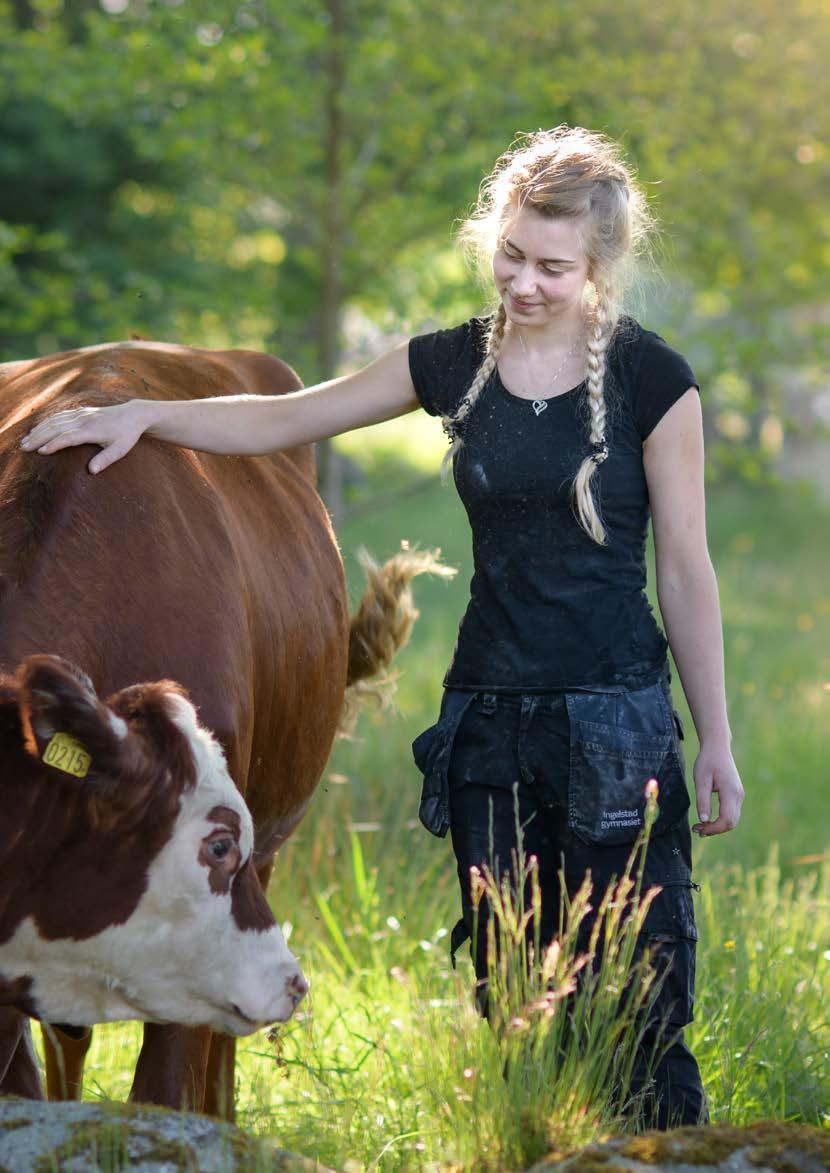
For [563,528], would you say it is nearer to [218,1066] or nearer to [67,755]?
[67,755]

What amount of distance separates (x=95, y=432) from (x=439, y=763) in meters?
1.02

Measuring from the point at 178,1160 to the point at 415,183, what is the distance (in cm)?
697

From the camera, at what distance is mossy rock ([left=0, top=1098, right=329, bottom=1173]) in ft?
8.23

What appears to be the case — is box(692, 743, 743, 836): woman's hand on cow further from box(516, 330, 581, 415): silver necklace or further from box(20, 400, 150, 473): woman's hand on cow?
box(20, 400, 150, 473): woman's hand on cow

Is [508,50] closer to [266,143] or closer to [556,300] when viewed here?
[266,143]

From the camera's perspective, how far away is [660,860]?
11.5 ft

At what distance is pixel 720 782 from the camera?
3.39m

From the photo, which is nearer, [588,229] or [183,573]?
[183,573]

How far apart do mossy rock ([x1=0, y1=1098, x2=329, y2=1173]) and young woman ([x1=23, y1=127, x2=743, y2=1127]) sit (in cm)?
94

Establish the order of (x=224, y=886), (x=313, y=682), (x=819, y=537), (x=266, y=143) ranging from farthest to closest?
(x=819, y=537) < (x=266, y=143) < (x=313, y=682) < (x=224, y=886)


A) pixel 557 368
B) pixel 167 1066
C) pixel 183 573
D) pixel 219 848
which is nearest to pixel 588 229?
pixel 557 368

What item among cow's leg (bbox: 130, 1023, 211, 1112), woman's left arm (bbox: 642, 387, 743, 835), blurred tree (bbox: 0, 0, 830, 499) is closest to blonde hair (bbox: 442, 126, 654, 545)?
woman's left arm (bbox: 642, 387, 743, 835)

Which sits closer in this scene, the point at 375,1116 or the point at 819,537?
the point at 375,1116

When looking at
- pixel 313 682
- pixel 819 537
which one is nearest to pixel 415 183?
pixel 313 682
